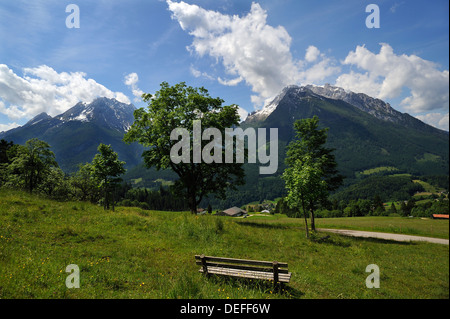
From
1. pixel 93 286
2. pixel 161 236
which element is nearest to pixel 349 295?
pixel 93 286

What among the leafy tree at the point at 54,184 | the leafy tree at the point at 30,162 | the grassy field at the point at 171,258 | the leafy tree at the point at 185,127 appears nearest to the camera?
the grassy field at the point at 171,258

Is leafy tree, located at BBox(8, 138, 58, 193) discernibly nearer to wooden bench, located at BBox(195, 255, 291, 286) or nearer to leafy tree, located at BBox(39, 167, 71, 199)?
leafy tree, located at BBox(39, 167, 71, 199)

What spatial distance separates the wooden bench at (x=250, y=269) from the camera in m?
7.68

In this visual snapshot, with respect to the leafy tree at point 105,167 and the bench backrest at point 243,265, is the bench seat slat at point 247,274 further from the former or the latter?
the leafy tree at point 105,167

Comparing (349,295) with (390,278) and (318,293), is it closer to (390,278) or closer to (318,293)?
(318,293)

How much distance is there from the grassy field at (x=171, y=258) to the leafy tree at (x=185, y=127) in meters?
6.23

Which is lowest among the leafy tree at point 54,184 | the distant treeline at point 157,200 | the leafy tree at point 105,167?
the distant treeline at point 157,200

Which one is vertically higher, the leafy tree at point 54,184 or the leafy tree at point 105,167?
the leafy tree at point 105,167

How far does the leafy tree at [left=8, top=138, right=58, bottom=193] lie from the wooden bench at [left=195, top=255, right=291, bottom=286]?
126 feet

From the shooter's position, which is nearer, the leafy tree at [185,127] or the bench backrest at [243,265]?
the bench backrest at [243,265]

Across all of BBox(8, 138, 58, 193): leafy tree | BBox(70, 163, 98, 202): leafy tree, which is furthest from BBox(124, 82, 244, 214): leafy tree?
BBox(70, 163, 98, 202): leafy tree

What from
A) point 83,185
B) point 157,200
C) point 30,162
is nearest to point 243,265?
point 30,162

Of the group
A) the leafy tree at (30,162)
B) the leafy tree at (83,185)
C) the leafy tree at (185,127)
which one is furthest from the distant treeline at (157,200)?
the leafy tree at (185,127)

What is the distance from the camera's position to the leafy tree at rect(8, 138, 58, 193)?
3300 centimetres
